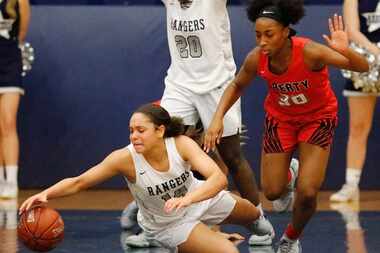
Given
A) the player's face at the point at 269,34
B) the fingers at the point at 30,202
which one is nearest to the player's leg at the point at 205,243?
the fingers at the point at 30,202

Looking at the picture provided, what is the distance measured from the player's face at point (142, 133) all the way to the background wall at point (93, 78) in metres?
4.30

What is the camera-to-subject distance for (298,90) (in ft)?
27.5

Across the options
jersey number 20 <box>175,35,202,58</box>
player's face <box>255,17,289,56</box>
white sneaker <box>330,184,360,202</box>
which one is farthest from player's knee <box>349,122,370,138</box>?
player's face <box>255,17,289,56</box>

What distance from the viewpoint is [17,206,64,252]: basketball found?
7738 mm

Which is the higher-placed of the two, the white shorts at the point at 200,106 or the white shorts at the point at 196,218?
the white shorts at the point at 200,106

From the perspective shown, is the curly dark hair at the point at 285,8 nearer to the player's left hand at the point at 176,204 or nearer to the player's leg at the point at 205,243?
the player's leg at the point at 205,243

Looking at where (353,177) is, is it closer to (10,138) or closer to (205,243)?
(10,138)

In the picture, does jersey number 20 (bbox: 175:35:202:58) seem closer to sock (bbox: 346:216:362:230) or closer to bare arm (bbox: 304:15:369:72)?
bare arm (bbox: 304:15:369:72)

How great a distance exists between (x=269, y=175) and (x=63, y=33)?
424 cm

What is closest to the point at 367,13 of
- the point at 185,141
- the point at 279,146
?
the point at 279,146

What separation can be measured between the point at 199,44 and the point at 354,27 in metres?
2.03

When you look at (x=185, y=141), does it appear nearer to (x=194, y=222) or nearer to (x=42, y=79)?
(x=194, y=222)

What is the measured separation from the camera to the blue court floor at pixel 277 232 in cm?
897

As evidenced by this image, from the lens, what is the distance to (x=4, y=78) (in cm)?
Result: 1159
